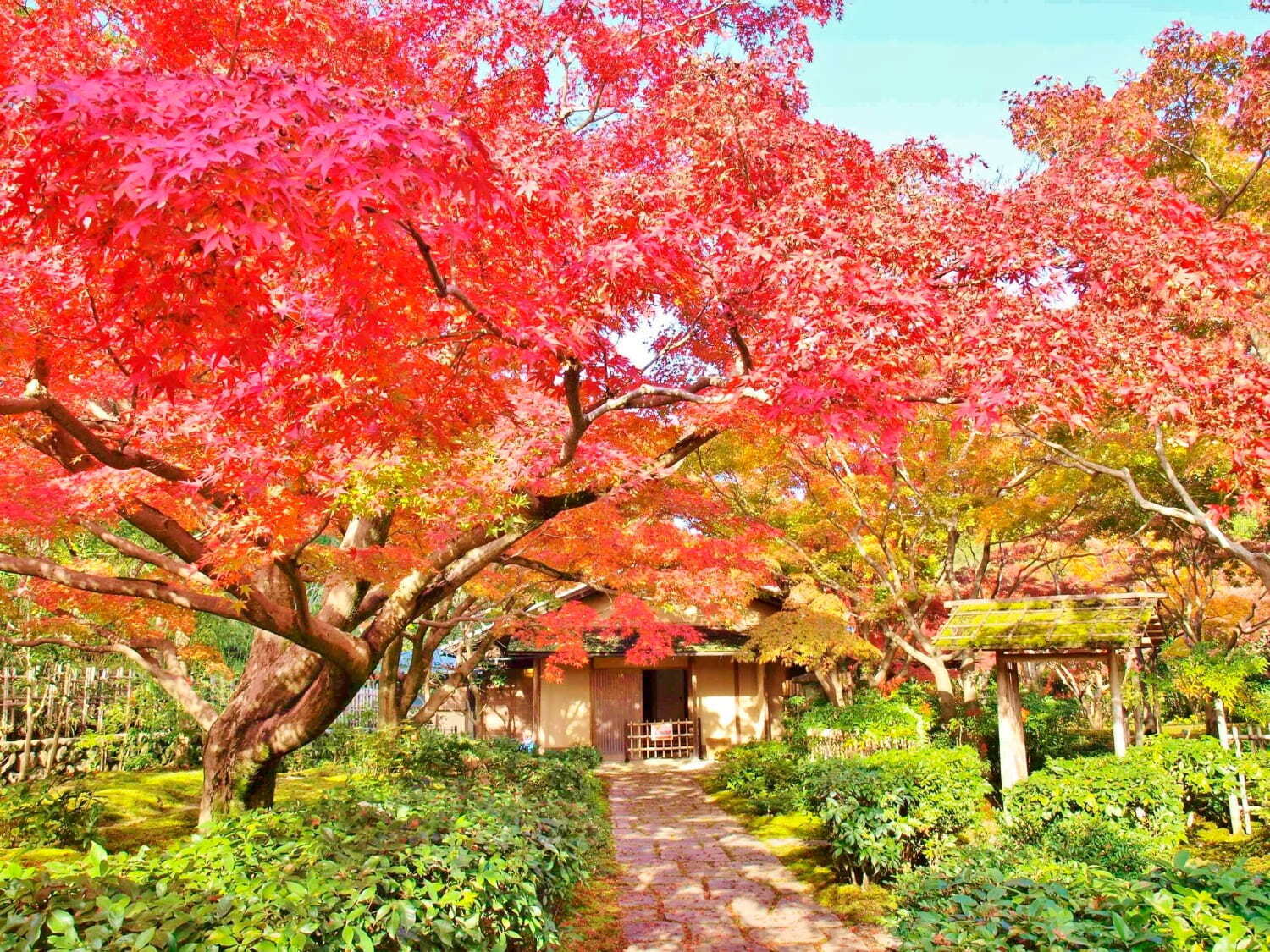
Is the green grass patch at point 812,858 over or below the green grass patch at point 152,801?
below

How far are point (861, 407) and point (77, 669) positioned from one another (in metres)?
13.8

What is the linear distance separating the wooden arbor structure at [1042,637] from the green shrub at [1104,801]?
1.32 meters

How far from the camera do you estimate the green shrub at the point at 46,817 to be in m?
8.75

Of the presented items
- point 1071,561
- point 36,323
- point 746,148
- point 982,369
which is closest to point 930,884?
point 982,369

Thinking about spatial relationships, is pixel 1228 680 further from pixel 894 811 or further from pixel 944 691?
pixel 894 811

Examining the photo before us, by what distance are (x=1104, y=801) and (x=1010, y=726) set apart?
257 centimetres

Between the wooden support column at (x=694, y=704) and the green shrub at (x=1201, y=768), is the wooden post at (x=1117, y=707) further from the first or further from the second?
the wooden support column at (x=694, y=704)

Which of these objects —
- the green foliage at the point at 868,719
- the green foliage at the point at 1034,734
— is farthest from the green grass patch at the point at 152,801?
the green foliage at the point at 1034,734

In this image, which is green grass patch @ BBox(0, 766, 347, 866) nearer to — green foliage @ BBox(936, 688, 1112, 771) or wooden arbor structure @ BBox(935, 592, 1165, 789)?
wooden arbor structure @ BBox(935, 592, 1165, 789)

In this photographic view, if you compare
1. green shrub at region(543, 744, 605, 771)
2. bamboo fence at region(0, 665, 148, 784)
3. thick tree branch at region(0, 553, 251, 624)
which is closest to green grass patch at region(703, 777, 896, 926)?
green shrub at region(543, 744, 605, 771)

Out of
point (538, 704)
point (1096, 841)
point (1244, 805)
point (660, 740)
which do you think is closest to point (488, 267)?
point (1096, 841)

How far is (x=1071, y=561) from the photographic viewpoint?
71.2ft

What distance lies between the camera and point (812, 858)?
9.77m

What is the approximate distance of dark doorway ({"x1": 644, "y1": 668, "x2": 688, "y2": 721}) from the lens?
24.6m
